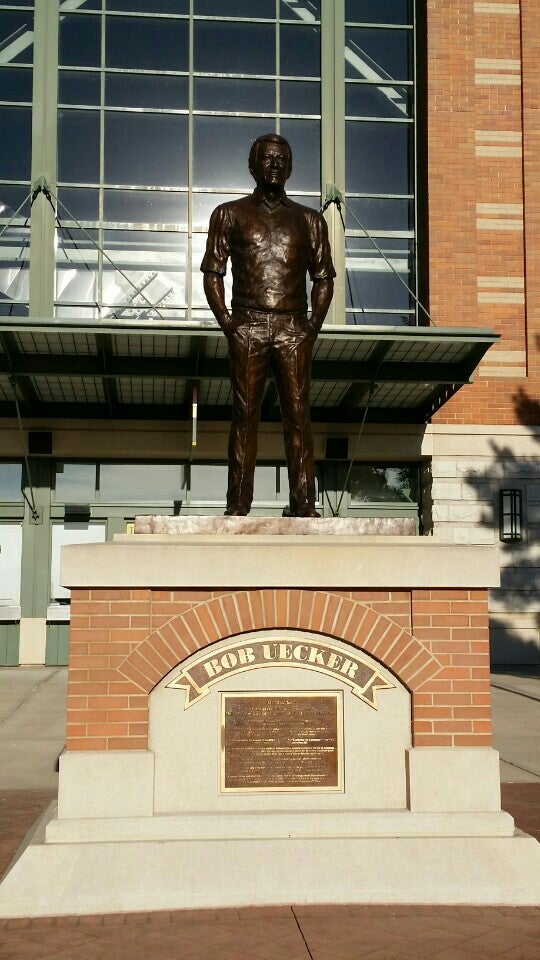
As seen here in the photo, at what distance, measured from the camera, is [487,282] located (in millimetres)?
16547

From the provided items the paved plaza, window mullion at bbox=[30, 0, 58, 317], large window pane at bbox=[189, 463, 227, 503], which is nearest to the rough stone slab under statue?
the paved plaza

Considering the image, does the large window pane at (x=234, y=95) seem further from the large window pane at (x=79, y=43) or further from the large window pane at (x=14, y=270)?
the large window pane at (x=14, y=270)

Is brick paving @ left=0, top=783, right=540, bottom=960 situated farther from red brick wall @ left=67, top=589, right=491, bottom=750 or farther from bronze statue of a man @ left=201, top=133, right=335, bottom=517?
bronze statue of a man @ left=201, top=133, right=335, bottom=517

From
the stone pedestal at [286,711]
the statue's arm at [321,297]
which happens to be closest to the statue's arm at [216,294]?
the statue's arm at [321,297]

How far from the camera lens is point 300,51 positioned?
1694 centimetres

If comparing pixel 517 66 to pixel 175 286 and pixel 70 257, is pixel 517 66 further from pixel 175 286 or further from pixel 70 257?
pixel 70 257

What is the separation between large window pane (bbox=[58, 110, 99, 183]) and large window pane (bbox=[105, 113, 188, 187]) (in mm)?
223

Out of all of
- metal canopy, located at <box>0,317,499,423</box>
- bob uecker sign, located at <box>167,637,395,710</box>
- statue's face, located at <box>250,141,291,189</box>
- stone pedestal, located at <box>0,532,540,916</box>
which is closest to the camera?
stone pedestal, located at <box>0,532,540,916</box>

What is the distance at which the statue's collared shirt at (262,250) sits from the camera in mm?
6277

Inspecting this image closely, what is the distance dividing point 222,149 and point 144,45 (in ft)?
7.29

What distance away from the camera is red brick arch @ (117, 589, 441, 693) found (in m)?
5.43

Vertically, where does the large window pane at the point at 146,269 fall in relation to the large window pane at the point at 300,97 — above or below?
below

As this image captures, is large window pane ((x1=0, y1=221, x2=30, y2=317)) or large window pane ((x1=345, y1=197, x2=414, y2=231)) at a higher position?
large window pane ((x1=345, y1=197, x2=414, y2=231))

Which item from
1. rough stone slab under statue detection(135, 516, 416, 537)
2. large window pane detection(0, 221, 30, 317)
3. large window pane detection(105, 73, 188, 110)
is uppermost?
large window pane detection(105, 73, 188, 110)
